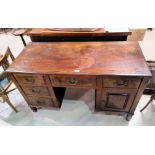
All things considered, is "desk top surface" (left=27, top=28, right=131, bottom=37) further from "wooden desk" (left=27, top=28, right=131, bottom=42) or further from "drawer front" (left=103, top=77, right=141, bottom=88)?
"drawer front" (left=103, top=77, right=141, bottom=88)

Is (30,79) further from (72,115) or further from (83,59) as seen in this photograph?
(72,115)

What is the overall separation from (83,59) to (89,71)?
16 cm

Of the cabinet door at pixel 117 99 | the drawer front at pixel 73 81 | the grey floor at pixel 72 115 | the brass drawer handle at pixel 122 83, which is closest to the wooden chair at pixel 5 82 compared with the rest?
the grey floor at pixel 72 115

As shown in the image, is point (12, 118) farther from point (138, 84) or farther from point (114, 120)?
point (138, 84)

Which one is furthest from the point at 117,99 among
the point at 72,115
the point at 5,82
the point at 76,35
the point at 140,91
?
the point at 5,82

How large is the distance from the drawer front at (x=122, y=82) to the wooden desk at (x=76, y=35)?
1.74ft

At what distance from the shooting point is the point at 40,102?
147 cm

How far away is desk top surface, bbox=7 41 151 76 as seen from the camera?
3.42 feet

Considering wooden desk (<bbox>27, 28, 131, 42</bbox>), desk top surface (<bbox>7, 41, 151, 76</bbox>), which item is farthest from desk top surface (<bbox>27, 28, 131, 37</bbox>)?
desk top surface (<bbox>7, 41, 151, 76</bbox>)

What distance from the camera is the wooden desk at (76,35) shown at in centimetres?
135

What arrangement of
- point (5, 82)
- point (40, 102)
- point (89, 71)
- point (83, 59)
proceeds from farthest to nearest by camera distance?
point (5, 82)
point (40, 102)
point (83, 59)
point (89, 71)

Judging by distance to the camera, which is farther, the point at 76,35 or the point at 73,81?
the point at 76,35

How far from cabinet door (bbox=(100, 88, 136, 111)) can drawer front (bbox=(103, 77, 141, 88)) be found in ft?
0.18
